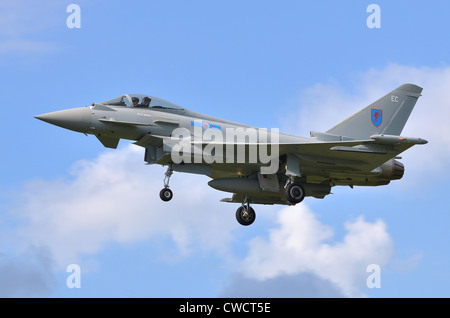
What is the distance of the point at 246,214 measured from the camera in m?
28.1

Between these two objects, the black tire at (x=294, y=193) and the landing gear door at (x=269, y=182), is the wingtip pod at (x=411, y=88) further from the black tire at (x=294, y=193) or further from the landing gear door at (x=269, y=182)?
the landing gear door at (x=269, y=182)

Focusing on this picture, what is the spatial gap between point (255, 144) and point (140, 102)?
3846mm

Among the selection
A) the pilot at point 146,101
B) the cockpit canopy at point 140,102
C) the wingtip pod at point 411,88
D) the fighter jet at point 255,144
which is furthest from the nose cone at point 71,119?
the wingtip pod at point 411,88

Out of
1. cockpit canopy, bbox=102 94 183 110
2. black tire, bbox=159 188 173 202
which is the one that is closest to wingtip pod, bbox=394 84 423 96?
cockpit canopy, bbox=102 94 183 110

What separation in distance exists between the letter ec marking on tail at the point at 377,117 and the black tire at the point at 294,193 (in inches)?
138

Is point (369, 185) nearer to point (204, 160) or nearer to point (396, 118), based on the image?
point (396, 118)

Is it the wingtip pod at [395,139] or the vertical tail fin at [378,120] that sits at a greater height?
the vertical tail fin at [378,120]

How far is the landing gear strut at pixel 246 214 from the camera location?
28.2 meters

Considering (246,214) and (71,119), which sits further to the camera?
(246,214)

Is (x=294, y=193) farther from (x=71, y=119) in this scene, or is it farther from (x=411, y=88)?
(x=71, y=119)

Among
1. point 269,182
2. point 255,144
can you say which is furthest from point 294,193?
point 255,144

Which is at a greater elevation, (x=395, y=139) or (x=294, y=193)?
(x=395, y=139)

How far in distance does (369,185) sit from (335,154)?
2949mm

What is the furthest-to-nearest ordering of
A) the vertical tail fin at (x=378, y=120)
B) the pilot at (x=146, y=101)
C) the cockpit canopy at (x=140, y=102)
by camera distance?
the vertical tail fin at (x=378, y=120)
the pilot at (x=146, y=101)
the cockpit canopy at (x=140, y=102)
